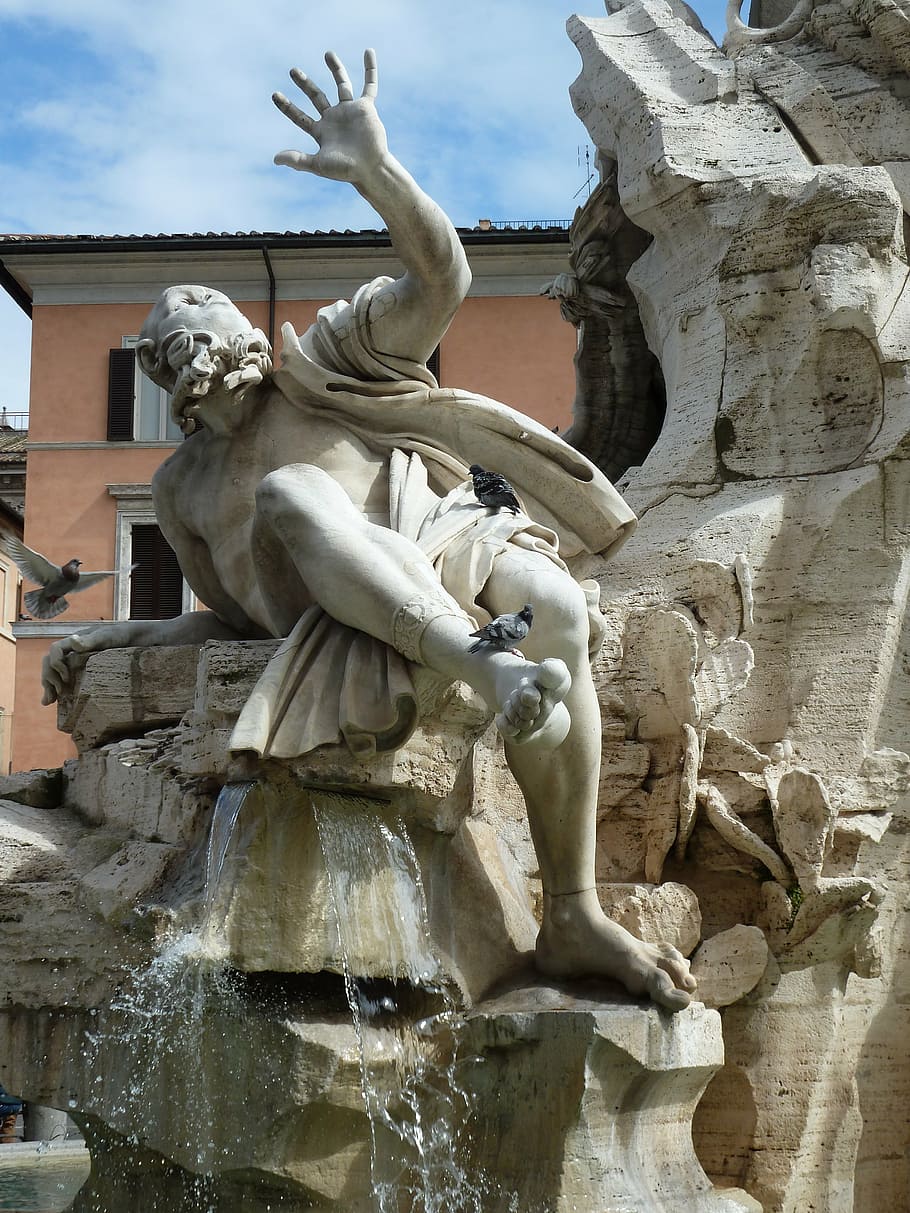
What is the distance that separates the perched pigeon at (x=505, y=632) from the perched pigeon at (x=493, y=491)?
89cm

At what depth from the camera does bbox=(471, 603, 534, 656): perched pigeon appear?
3.88 m

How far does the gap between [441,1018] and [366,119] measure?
7.76 feet

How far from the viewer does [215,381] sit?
4910 millimetres

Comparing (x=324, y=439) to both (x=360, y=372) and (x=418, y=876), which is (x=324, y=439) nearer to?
(x=360, y=372)

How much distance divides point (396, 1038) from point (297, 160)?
2.31 meters

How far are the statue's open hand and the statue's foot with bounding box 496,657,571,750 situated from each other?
5.19 ft

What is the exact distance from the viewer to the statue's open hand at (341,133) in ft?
15.1

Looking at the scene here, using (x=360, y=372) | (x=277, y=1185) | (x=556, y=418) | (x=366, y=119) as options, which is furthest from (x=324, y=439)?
(x=556, y=418)

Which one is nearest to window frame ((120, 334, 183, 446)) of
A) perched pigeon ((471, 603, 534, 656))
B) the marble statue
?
the marble statue

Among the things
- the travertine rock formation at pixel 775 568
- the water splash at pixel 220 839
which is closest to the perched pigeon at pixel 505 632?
the water splash at pixel 220 839

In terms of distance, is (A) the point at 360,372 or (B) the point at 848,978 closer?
(A) the point at 360,372

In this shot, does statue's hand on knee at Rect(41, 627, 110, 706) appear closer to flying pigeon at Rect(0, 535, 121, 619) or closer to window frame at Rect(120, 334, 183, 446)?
flying pigeon at Rect(0, 535, 121, 619)

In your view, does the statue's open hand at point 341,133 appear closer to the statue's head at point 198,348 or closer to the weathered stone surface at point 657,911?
the statue's head at point 198,348

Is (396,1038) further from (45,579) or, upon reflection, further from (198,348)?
(45,579)
